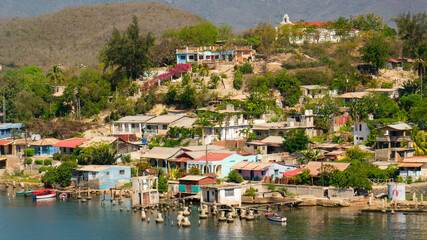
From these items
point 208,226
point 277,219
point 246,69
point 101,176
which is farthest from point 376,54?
point 208,226

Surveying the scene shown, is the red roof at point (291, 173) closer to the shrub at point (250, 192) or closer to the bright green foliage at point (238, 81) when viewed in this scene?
the shrub at point (250, 192)

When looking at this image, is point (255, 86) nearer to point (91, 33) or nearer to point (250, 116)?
point (250, 116)

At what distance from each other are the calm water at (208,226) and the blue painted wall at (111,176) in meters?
6.50

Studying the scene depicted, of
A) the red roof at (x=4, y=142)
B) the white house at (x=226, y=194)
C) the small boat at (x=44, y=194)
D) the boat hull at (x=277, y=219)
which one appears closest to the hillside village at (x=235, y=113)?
the red roof at (x=4, y=142)

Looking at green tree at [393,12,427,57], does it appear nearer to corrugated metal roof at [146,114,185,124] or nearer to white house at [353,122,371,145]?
white house at [353,122,371,145]

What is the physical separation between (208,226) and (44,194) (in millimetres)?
18637

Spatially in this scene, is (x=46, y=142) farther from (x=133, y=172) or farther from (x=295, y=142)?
(x=295, y=142)

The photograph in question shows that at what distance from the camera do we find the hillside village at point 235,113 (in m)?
60.2

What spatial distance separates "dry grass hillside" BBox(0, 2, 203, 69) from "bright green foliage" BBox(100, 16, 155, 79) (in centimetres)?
5363

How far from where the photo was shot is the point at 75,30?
15850cm

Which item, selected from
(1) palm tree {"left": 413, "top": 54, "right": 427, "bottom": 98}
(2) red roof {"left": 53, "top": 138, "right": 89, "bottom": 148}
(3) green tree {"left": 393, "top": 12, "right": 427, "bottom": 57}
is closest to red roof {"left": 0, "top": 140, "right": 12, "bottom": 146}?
(2) red roof {"left": 53, "top": 138, "right": 89, "bottom": 148}

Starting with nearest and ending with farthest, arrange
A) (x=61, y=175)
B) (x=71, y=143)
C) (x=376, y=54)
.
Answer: (x=61, y=175) → (x=71, y=143) → (x=376, y=54)

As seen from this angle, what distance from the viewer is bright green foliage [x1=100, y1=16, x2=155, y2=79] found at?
86.0 m

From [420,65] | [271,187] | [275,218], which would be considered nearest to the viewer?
[275,218]
